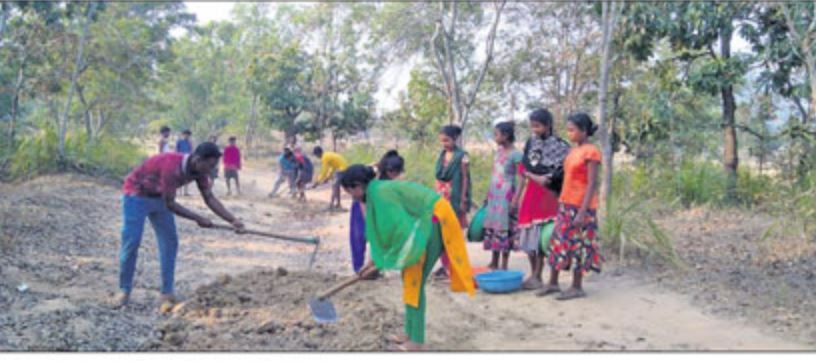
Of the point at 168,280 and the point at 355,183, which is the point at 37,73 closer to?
the point at 168,280

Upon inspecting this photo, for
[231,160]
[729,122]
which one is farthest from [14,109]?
[729,122]

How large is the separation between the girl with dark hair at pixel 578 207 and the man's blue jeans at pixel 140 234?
2709mm

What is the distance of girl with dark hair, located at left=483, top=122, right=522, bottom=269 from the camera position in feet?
18.7

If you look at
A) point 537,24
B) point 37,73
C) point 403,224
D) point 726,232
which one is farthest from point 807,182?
point 37,73

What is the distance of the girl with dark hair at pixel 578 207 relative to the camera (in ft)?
16.5

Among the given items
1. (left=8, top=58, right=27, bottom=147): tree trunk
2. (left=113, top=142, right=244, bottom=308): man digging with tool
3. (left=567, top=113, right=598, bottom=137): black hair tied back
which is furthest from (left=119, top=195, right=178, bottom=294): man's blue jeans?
(left=8, top=58, right=27, bottom=147): tree trunk

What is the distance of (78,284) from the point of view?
5.66 meters

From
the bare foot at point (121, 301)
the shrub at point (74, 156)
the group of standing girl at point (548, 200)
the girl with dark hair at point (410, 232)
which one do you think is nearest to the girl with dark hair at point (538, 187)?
the group of standing girl at point (548, 200)

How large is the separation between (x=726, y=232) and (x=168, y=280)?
6194 mm

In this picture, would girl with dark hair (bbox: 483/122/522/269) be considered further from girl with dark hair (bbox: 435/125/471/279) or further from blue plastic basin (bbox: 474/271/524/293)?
blue plastic basin (bbox: 474/271/524/293)

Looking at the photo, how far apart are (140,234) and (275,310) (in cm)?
107

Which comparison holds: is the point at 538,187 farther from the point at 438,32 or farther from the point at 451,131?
the point at 438,32

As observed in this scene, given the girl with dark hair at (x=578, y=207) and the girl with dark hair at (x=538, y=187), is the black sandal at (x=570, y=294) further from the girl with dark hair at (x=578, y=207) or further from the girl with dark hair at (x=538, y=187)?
the girl with dark hair at (x=538, y=187)

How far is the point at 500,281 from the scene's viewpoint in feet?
18.0
